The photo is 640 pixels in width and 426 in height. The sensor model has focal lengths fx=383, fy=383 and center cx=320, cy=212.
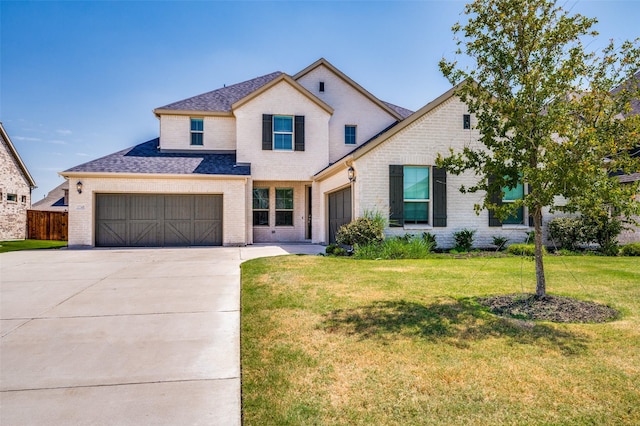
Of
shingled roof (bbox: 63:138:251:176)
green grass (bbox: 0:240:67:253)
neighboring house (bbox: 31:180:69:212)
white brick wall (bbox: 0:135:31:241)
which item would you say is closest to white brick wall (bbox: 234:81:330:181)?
shingled roof (bbox: 63:138:251:176)

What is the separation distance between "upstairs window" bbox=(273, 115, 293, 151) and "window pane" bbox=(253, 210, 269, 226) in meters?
3.10

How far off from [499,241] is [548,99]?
8.66m

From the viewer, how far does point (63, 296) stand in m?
6.30

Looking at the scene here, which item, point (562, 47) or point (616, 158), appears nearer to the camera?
point (616, 158)

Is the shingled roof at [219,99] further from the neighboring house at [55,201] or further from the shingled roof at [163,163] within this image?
the neighboring house at [55,201]

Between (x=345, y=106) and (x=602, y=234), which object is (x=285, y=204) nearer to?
(x=345, y=106)

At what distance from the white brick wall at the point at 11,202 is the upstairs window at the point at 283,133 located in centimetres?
1782

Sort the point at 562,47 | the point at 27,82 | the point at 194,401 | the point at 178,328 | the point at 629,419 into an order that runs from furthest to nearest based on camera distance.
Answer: the point at 27,82, the point at 562,47, the point at 178,328, the point at 194,401, the point at 629,419

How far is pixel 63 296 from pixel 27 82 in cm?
1432

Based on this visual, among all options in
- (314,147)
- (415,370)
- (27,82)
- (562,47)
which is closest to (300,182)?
(314,147)

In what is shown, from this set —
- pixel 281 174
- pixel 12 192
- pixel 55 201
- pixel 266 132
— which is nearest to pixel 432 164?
pixel 281 174

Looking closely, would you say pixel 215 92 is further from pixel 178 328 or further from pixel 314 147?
pixel 178 328

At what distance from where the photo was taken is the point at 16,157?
975 inches

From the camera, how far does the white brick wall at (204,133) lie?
17859mm
